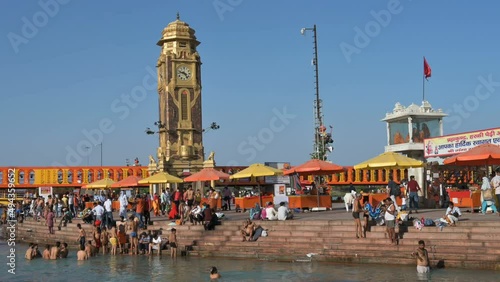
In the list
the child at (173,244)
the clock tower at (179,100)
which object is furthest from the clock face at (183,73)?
the child at (173,244)

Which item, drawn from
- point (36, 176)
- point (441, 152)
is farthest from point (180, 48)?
point (441, 152)

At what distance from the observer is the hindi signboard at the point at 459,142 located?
29.5m

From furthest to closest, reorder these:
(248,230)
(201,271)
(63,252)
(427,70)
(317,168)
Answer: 1. (427,70)
2. (317,168)
3. (63,252)
4. (248,230)
5. (201,271)

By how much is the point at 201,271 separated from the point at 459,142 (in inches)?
660

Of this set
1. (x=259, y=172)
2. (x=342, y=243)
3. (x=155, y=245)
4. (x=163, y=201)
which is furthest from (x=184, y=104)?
(x=342, y=243)

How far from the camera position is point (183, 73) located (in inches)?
2073

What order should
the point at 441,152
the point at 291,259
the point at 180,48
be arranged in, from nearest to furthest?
the point at 291,259 < the point at 441,152 < the point at 180,48

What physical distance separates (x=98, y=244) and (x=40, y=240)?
8288 millimetres

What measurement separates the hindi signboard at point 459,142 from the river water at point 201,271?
13.1 metres

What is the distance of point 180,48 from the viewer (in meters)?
52.8

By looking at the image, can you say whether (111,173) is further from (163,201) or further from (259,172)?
(259,172)

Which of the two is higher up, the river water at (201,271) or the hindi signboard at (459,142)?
the hindi signboard at (459,142)

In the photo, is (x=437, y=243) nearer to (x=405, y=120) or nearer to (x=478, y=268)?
(x=478, y=268)

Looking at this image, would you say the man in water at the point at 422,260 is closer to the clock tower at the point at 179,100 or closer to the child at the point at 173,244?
the child at the point at 173,244
